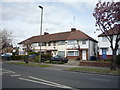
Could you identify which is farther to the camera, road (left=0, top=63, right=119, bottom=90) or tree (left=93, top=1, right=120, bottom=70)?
tree (left=93, top=1, right=120, bottom=70)

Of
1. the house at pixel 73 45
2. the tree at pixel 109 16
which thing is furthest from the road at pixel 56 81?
the house at pixel 73 45

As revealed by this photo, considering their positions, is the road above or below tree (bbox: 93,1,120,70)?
below

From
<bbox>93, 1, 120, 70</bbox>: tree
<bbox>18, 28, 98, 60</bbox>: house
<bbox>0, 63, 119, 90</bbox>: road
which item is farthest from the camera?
<bbox>18, 28, 98, 60</bbox>: house

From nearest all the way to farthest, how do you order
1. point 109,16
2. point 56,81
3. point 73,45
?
point 56,81 < point 109,16 < point 73,45

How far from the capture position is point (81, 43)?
134 ft

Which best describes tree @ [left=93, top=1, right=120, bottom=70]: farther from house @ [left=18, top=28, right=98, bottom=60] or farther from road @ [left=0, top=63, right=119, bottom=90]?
house @ [left=18, top=28, right=98, bottom=60]

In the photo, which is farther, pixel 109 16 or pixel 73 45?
pixel 73 45

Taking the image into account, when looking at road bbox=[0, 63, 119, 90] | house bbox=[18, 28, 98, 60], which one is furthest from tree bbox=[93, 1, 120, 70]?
house bbox=[18, 28, 98, 60]

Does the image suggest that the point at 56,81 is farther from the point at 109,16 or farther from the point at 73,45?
the point at 73,45

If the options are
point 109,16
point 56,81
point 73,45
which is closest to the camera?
point 56,81

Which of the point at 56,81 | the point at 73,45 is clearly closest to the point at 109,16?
the point at 56,81

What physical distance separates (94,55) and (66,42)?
26.9 ft

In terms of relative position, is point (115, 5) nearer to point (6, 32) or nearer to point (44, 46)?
point (44, 46)

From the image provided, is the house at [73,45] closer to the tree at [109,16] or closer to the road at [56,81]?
the tree at [109,16]
